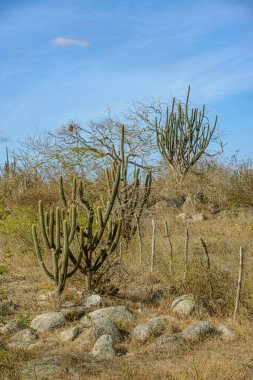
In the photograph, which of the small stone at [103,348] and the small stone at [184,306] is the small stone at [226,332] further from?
the small stone at [103,348]

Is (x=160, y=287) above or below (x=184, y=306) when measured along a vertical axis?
above

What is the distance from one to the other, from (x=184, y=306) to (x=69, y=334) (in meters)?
1.69

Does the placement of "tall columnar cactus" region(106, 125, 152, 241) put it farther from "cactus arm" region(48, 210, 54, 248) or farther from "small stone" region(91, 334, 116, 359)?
"small stone" region(91, 334, 116, 359)

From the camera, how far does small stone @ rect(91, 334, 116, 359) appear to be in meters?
6.67

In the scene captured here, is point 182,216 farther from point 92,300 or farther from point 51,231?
point 92,300

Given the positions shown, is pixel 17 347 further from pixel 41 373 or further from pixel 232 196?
pixel 232 196

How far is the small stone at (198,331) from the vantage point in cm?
698

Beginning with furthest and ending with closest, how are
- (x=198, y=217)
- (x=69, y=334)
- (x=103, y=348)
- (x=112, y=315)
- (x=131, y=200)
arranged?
(x=198, y=217)
(x=131, y=200)
(x=112, y=315)
(x=69, y=334)
(x=103, y=348)

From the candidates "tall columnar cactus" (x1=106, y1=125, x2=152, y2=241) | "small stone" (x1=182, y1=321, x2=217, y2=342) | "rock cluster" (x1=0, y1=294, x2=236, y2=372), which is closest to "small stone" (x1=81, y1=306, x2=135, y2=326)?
"rock cluster" (x1=0, y1=294, x2=236, y2=372)

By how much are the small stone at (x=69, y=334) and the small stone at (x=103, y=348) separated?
52 centimetres

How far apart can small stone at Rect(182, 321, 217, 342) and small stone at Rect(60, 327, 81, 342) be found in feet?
4.61

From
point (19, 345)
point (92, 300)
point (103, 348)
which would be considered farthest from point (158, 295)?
point (19, 345)

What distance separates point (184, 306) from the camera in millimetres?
7953

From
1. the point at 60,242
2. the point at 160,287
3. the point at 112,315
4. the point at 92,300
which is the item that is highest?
the point at 60,242
